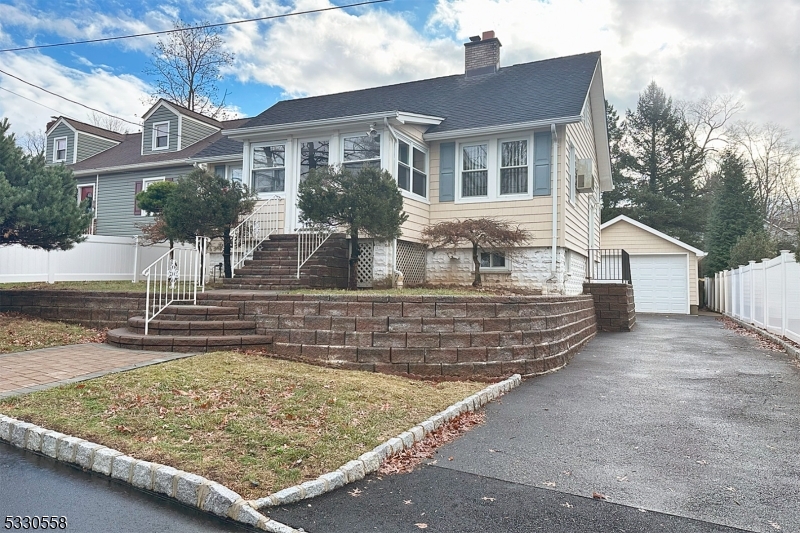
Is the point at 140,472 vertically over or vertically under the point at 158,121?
under

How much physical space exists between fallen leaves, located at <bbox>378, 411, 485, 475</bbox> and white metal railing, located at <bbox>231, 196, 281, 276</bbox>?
7500 mm

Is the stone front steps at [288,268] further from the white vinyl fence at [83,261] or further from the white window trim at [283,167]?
the white vinyl fence at [83,261]

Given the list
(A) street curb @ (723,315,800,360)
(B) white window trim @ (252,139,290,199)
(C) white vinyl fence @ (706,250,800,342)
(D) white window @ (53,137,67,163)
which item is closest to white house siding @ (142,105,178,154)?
(D) white window @ (53,137,67,163)

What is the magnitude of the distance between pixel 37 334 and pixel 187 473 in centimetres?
646

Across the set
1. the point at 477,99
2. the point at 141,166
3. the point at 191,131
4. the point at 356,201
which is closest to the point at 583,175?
the point at 477,99

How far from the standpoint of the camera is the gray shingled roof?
12602mm

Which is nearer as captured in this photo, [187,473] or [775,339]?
[187,473]

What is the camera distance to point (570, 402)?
605 cm

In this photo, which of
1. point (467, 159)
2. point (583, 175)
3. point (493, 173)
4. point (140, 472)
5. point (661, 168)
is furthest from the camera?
point (661, 168)

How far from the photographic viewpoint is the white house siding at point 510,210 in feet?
39.5

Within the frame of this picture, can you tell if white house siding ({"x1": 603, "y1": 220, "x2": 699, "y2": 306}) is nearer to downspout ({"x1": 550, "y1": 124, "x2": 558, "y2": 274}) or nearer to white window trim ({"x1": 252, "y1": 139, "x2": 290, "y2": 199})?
downspout ({"x1": 550, "y1": 124, "x2": 558, "y2": 274})

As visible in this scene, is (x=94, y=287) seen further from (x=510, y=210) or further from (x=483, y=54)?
(x=483, y=54)

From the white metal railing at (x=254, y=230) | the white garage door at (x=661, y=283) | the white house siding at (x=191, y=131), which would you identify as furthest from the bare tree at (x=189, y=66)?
the white garage door at (x=661, y=283)

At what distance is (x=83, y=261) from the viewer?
15250 mm
